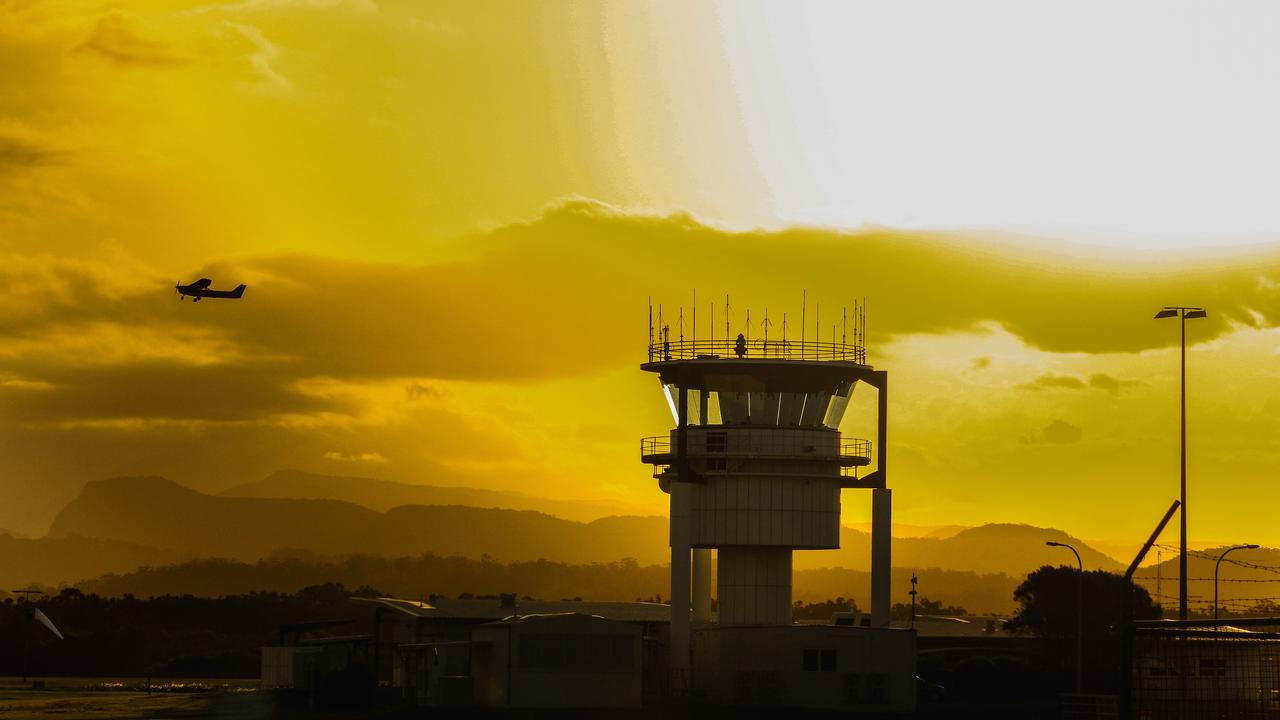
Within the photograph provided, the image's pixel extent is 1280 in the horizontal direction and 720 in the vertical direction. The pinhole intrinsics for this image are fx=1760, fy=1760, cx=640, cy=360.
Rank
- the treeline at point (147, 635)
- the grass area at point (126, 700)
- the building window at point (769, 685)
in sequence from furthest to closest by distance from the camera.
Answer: the treeline at point (147, 635) → the building window at point (769, 685) → the grass area at point (126, 700)

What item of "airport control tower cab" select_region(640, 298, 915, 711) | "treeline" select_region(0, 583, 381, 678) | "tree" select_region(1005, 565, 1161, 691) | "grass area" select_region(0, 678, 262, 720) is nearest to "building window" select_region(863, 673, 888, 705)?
"airport control tower cab" select_region(640, 298, 915, 711)

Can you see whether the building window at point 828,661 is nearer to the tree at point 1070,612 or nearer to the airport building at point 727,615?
the airport building at point 727,615

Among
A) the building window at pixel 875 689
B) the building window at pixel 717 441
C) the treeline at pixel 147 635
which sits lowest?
the treeline at pixel 147 635

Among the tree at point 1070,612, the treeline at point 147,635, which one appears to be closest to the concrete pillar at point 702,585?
the treeline at point 147,635

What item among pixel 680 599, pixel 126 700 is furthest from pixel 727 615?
pixel 126 700

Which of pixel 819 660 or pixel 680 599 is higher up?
pixel 680 599

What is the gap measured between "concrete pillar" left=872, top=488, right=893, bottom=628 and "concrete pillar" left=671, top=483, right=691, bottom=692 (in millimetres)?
9849

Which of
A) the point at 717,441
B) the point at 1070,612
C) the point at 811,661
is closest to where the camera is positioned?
the point at 811,661

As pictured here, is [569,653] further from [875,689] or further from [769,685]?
[875,689]

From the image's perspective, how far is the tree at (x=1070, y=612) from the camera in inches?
4946

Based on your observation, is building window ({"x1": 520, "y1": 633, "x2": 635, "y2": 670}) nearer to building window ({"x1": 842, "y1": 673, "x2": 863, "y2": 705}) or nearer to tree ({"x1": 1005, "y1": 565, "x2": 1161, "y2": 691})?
building window ({"x1": 842, "y1": 673, "x2": 863, "y2": 705})

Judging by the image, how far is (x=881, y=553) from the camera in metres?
88.1

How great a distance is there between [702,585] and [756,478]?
775cm

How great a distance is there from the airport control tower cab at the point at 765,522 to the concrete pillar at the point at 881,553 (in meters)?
0.07
